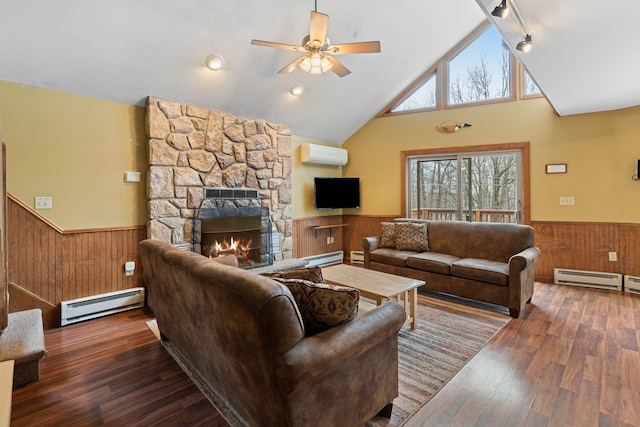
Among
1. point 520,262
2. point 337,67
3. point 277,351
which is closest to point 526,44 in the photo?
point 337,67

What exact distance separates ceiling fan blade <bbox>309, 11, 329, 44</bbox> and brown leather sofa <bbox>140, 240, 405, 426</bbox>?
Answer: 213 cm

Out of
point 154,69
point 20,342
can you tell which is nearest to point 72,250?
point 20,342

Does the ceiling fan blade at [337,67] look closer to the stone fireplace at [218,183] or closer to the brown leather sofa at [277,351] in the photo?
the stone fireplace at [218,183]

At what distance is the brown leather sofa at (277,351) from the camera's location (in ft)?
4.20

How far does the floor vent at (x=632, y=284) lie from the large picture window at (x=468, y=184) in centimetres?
135

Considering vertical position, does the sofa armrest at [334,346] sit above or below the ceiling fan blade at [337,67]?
below

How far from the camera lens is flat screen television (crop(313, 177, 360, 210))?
18.0 feet

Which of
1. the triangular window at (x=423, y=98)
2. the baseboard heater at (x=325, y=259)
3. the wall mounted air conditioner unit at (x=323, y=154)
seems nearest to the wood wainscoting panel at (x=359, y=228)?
the baseboard heater at (x=325, y=259)

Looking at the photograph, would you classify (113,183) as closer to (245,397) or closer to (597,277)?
(245,397)

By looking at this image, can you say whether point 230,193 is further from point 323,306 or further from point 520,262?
point 520,262

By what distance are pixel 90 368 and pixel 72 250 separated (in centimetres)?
141

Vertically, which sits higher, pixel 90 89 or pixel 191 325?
pixel 90 89

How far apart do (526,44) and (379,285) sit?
2.33 m

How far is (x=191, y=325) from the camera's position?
1.99 meters
